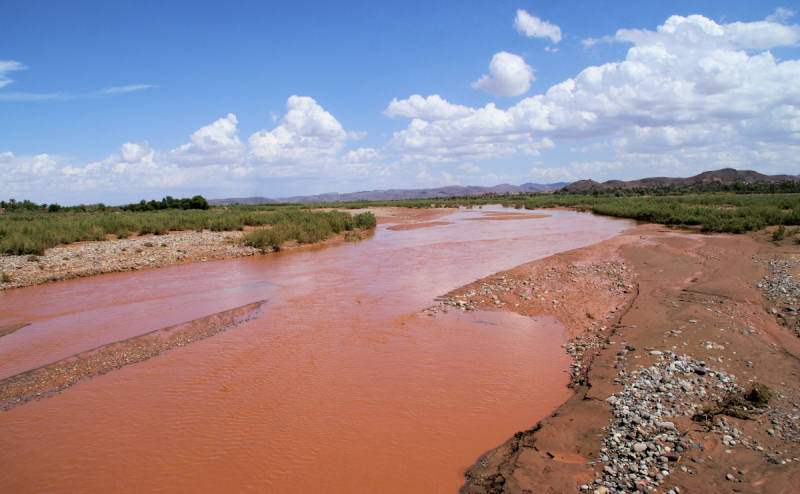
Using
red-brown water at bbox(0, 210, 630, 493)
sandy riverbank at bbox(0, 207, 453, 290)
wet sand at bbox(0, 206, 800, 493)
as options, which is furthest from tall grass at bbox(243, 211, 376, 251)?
wet sand at bbox(0, 206, 800, 493)

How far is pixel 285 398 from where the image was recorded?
19.9 ft

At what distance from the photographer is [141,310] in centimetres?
1071

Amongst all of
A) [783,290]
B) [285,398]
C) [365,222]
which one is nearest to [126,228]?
[365,222]

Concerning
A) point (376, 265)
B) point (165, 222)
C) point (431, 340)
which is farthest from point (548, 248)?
point (165, 222)

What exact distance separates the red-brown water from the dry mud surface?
21.7 inches

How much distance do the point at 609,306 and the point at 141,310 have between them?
38.3 feet

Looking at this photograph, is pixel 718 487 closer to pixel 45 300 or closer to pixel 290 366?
pixel 290 366

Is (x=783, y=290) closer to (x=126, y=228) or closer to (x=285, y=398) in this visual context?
(x=285, y=398)

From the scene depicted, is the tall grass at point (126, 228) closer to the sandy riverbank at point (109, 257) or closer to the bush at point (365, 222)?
the bush at point (365, 222)

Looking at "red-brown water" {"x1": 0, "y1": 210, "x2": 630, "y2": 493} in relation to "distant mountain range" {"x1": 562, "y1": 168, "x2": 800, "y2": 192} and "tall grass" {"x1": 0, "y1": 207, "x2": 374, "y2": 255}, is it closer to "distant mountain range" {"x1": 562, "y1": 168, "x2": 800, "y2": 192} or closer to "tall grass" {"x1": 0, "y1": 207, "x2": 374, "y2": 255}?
"tall grass" {"x1": 0, "y1": 207, "x2": 374, "y2": 255}

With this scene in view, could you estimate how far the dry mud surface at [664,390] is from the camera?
Result: 3.68 metres

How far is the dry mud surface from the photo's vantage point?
368cm

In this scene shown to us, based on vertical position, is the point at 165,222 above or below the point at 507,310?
above

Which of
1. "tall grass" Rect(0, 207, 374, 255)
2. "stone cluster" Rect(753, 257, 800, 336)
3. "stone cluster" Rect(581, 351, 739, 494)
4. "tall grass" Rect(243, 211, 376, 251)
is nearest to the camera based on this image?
"stone cluster" Rect(581, 351, 739, 494)
